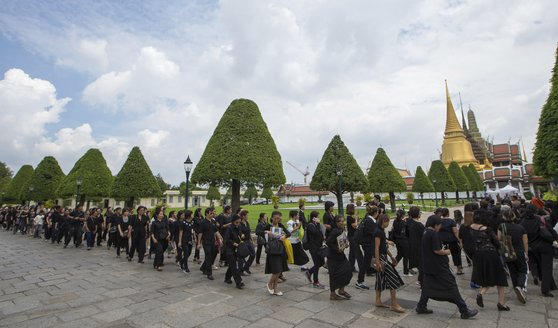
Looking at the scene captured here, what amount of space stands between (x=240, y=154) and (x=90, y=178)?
18390 mm

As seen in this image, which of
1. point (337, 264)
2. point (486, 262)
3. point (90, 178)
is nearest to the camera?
point (486, 262)

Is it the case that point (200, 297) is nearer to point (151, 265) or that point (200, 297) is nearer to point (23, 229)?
point (151, 265)

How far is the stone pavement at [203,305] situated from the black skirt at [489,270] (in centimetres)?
52

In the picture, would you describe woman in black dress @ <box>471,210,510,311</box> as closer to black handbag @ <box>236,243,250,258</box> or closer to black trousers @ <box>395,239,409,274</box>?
black trousers @ <box>395,239,409,274</box>

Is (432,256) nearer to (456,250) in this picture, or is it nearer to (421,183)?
(456,250)

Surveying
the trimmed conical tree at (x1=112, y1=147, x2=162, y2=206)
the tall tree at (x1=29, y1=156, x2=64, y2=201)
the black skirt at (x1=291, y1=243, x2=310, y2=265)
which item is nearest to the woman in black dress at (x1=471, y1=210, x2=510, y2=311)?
the black skirt at (x1=291, y1=243, x2=310, y2=265)

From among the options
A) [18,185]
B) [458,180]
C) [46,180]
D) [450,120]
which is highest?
[450,120]

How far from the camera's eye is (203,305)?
6129mm

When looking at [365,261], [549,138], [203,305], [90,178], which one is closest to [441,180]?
[549,138]

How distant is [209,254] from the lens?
8578 mm

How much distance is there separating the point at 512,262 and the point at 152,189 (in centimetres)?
2226

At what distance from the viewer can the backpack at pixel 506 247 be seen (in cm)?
583

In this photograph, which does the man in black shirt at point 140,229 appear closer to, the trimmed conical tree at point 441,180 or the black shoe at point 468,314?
the black shoe at point 468,314

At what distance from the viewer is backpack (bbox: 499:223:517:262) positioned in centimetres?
583
